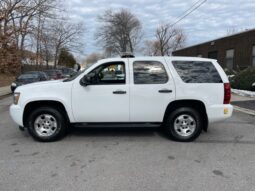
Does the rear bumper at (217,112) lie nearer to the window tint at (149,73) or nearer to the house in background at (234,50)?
the window tint at (149,73)

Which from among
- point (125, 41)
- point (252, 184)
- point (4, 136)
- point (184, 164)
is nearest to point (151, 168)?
point (184, 164)

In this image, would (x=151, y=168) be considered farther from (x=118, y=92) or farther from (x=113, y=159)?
(x=118, y=92)

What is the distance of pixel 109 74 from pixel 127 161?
2029 mm

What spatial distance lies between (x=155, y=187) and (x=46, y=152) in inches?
98.6

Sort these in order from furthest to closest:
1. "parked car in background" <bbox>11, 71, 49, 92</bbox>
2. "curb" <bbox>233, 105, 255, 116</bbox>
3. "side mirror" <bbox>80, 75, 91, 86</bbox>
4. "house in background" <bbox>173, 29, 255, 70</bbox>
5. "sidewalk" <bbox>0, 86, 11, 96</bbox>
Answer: "house in background" <bbox>173, 29, 255, 70</bbox>, "sidewalk" <bbox>0, 86, 11, 96</bbox>, "parked car in background" <bbox>11, 71, 49, 92</bbox>, "curb" <bbox>233, 105, 255, 116</bbox>, "side mirror" <bbox>80, 75, 91, 86</bbox>

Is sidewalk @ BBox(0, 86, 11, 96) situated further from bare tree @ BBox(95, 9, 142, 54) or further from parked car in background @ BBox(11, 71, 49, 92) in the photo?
bare tree @ BBox(95, 9, 142, 54)

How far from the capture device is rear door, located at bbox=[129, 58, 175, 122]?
5664 mm

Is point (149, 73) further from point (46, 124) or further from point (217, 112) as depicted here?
point (46, 124)

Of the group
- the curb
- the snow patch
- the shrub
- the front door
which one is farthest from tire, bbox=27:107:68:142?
the shrub

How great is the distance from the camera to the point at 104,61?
5.85 m

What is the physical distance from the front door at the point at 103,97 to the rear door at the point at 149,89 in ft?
0.57

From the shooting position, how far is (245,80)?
1591 centimetres

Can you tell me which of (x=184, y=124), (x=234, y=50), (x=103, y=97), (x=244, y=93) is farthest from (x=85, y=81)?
(x=234, y=50)

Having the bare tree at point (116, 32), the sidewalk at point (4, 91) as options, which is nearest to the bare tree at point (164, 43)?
the bare tree at point (116, 32)
